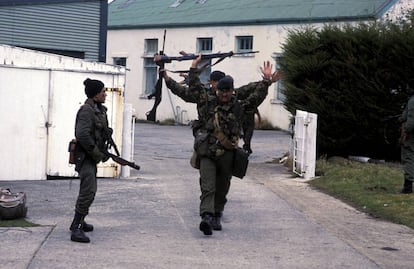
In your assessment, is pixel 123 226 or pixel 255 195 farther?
pixel 255 195

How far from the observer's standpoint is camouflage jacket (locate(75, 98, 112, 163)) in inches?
348

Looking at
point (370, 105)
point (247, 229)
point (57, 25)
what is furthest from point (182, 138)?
point (247, 229)

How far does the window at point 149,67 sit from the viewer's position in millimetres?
38719

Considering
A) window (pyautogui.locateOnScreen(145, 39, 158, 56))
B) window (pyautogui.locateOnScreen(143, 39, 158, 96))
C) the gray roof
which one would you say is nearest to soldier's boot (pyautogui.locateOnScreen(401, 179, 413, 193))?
the gray roof

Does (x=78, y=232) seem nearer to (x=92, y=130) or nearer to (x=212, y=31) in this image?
(x=92, y=130)

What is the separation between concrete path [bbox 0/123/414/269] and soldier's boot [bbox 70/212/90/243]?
0.09m

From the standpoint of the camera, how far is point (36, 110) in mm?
14359

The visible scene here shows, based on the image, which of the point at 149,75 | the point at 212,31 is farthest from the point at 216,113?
the point at 149,75

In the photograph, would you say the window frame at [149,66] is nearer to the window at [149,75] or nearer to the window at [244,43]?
the window at [149,75]

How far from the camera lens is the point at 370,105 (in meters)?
17.6

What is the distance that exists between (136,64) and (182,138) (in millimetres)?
12886

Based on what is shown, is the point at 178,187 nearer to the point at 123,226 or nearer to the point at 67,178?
the point at 67,178

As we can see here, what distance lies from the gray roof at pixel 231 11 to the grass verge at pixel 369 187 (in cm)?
1165

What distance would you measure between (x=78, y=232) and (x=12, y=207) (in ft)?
4.64
